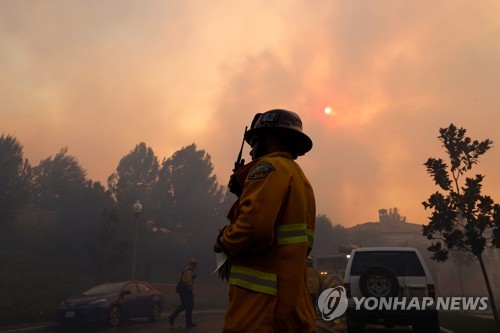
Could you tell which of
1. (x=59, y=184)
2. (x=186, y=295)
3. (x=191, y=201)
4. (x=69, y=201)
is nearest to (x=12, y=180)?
(x=69, y=201)

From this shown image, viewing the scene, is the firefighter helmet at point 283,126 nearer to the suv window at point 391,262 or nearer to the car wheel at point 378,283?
the car wheel at point 378,283

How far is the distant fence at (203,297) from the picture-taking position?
885 inches

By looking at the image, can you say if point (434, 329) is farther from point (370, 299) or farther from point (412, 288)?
point (370, 299)

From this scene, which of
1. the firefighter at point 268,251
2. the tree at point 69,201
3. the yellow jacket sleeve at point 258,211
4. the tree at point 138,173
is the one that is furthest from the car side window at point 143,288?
the tree at point 138,173

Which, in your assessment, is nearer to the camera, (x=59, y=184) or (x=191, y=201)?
(x=59, y=184)

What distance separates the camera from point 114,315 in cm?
1174

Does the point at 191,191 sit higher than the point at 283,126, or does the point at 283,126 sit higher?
the point at 191,191

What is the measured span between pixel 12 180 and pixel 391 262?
33842 mm

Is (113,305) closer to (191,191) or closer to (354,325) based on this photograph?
(354,325)

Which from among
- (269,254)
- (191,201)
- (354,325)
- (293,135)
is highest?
(191,201)

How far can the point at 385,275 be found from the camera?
738 centimetres

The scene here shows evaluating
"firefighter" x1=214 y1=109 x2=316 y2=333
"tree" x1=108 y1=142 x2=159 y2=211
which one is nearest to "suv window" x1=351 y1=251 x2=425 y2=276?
"firefighter" x1=214 y1=109 x2=316 y2=333

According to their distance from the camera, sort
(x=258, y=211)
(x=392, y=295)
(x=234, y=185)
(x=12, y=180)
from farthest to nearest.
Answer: (x=12, y=180), (x=392, y=295), (x=234, y=185), (x=258, y=211)

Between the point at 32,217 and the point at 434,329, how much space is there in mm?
34784
